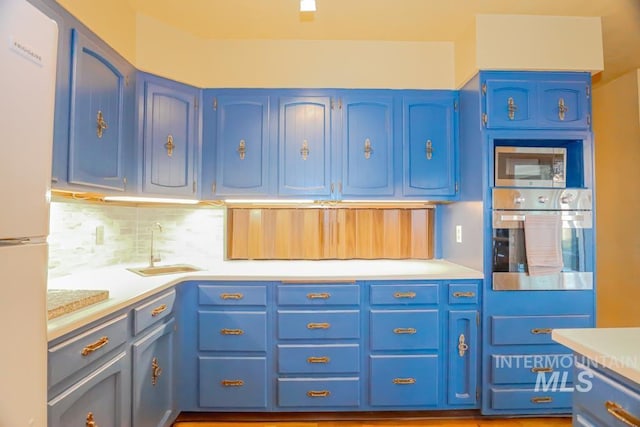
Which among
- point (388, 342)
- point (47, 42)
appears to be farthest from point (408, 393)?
point (47, 42)

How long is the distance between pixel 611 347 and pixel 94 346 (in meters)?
1.63

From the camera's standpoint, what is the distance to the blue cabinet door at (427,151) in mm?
2332

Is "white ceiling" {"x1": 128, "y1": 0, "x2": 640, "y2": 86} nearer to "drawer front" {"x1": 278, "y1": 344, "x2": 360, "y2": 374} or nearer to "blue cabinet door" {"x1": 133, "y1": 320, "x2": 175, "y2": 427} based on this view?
"blue cabinet door" {"x1": 133, "y1": 320, "x2": 175, "y2": 427}

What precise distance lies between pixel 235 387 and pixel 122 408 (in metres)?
0.70

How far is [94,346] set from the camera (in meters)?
1.21

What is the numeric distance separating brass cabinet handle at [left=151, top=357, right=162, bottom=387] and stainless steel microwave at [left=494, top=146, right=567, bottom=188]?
7.11 ft

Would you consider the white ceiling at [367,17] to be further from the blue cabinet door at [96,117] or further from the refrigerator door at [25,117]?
the refrigerator door at [25,117]

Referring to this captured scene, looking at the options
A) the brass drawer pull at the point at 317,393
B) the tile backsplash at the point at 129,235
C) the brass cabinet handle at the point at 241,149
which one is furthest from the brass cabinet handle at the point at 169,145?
the brass drawer pull at the point at 317,393

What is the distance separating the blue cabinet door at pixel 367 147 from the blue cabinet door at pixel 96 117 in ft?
4.49

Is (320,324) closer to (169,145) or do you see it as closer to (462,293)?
(462,293)

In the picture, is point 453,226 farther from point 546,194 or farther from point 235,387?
point 235,387

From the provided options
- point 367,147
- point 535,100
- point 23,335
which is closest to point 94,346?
point 23,335

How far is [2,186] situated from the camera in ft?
2.22

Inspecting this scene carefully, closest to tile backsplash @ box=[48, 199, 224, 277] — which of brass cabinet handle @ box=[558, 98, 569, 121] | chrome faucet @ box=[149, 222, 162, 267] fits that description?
chrome faucet @ box=[149, 222, 162, 267]
